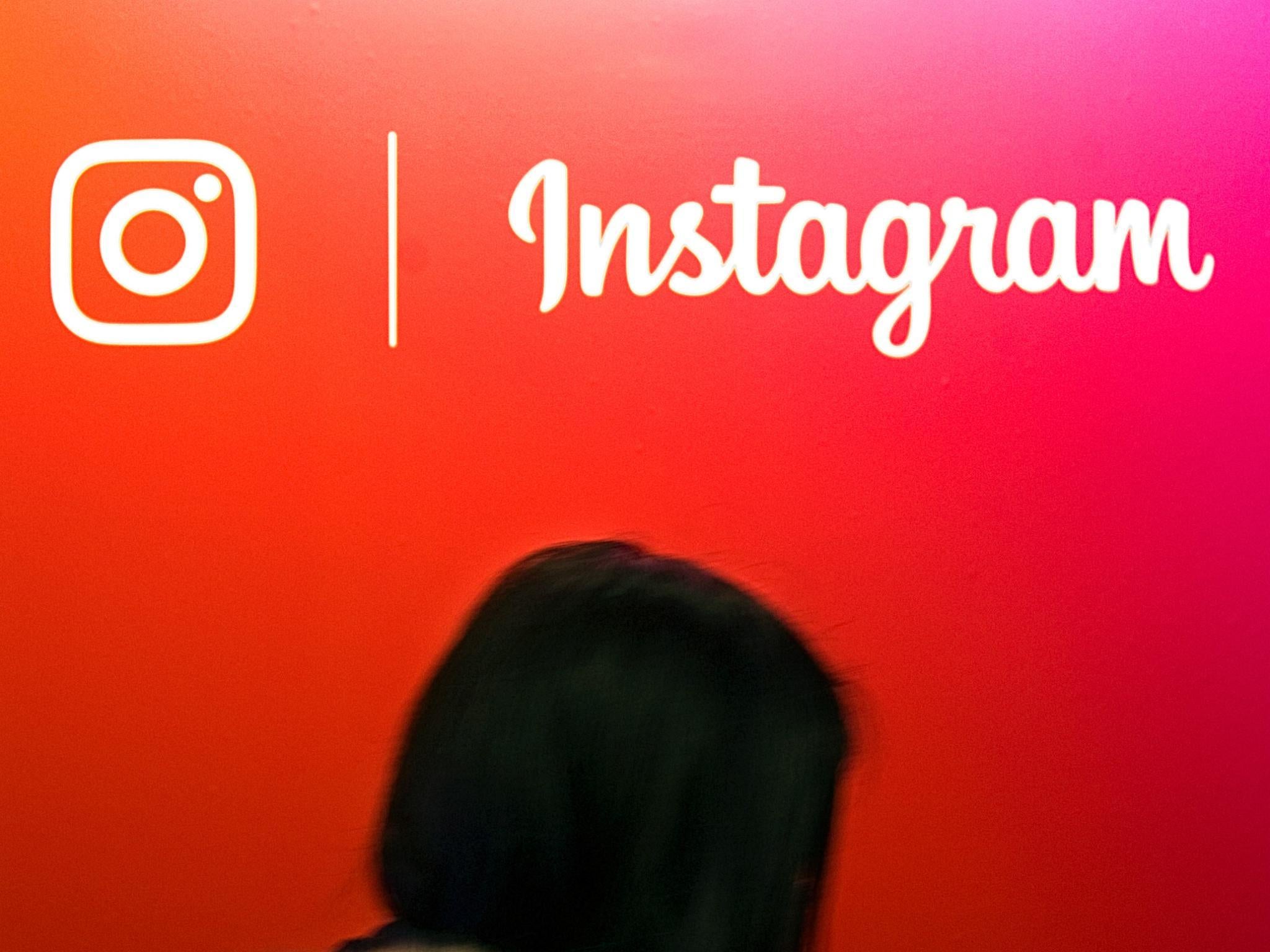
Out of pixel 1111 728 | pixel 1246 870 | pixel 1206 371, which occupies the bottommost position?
pixel 1246 870

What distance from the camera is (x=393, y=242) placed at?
2152 millimetres

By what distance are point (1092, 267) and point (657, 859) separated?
4.90 feet

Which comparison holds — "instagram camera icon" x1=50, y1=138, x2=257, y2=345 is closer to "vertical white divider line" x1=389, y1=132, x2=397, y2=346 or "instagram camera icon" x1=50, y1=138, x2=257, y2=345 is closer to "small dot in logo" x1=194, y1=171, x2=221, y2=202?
"small dot in logo" x1=194, y1=171, x2=221, y2=202

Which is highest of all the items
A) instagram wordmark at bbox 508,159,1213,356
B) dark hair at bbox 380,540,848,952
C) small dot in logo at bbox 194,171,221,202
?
small dot in logo at bbox 194,171,221,202

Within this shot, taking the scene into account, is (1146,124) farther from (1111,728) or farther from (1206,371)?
(1111,728)

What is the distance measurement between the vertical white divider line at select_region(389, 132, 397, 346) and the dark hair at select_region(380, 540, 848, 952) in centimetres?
114

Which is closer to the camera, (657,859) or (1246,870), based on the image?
(657,859)

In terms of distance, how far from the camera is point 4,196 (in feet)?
7.04

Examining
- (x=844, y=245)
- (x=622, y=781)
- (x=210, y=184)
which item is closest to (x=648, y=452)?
(x=844, y=245)

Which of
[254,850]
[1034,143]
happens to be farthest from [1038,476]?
[254,850]

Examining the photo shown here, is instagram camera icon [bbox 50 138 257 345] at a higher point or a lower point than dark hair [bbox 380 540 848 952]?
higher

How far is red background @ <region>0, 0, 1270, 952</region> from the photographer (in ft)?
7.05

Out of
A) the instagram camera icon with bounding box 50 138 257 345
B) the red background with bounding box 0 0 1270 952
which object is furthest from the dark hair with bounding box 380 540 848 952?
the instagram camera icon with bounding box 50 138 257 345

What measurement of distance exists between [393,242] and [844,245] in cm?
68
